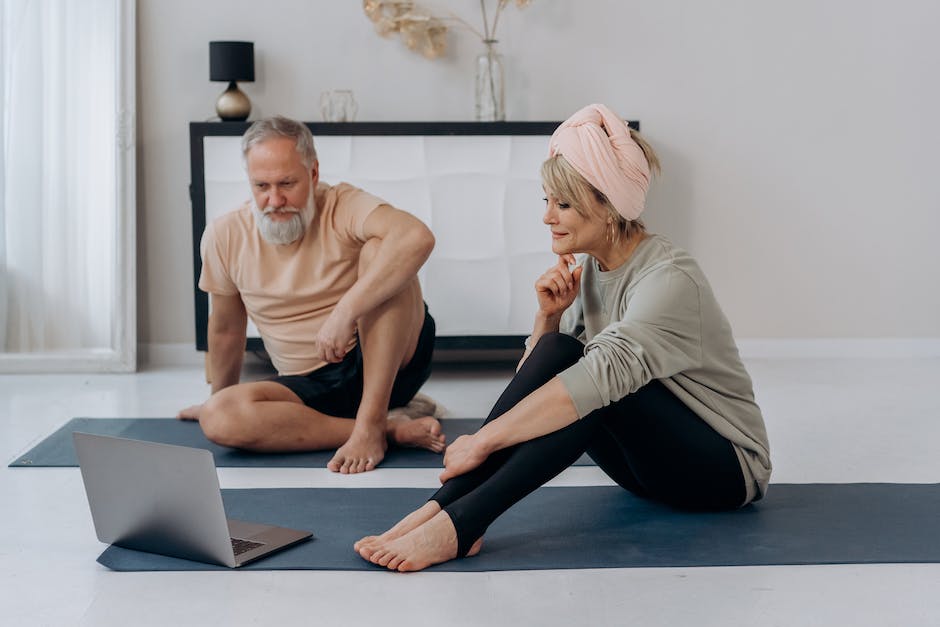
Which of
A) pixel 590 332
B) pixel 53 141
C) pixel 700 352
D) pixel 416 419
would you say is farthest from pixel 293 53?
pixel 700 352

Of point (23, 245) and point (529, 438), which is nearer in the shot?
point (529, 438)

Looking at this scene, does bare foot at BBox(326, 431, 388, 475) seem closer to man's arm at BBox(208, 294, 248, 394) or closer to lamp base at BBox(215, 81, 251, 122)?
man's arm at BBox(208, 294, 248, 394)

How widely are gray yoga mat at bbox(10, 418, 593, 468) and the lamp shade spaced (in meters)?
1.52

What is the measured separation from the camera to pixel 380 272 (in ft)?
11.2

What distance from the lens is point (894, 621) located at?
2.28 metres

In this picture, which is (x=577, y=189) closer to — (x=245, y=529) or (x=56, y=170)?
(x=245, y=529)

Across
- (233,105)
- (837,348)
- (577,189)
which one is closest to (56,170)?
(233,105)

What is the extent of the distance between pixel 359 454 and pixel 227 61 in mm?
2105

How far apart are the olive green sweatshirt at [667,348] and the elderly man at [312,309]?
0.81 metres

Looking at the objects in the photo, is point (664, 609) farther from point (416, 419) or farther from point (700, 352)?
point (416, 419)

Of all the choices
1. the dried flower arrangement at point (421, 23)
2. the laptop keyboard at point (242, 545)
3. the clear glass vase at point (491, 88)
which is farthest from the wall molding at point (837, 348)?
the laptop keyboard at point (242, 545)

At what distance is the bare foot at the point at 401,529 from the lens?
2.53 m

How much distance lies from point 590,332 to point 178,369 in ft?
9.06

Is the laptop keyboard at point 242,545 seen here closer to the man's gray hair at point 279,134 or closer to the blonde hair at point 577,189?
the blonde hair at point 577,189
